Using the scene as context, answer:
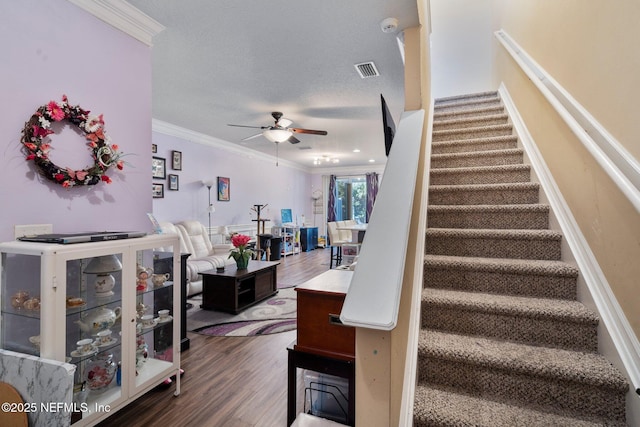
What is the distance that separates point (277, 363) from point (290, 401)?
0.85 m

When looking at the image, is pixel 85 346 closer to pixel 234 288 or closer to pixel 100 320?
pixel 100 320

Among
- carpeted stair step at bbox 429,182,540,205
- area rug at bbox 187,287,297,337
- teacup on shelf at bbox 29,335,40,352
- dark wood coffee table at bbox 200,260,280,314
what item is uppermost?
carpeted stair step at bbox 429,182,540,205

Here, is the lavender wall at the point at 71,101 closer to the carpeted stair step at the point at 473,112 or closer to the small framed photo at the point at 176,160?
the carpeted stair step at the point at 473,112

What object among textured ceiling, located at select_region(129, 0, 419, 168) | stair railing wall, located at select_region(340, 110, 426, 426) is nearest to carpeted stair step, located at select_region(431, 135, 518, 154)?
textured ceiling, located at select_region(129, 0, 419, 168)

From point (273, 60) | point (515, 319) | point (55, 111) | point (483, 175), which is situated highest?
point (273, 60)

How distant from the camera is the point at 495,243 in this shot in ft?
6.00

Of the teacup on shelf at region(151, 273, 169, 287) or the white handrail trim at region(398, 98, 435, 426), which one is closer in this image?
the white handrail trim at region(398, 98, 435, 426)

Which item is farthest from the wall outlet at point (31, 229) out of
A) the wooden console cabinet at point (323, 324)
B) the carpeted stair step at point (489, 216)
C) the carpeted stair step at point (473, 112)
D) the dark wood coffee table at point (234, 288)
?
→ the carpeted stair step at point (473, 112)

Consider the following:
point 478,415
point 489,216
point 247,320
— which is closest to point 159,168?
point 247,320

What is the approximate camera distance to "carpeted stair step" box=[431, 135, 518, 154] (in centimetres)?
266

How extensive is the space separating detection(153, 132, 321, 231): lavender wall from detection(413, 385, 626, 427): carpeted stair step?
4.72 meters

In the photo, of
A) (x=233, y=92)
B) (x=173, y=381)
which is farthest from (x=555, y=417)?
(x=233, y=92)

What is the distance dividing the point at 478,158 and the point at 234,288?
2.85 m

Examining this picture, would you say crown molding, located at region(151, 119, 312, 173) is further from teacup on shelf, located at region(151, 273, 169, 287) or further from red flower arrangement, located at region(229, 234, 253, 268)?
teacup on shelf, located at region(151, 273, 169, 287)
